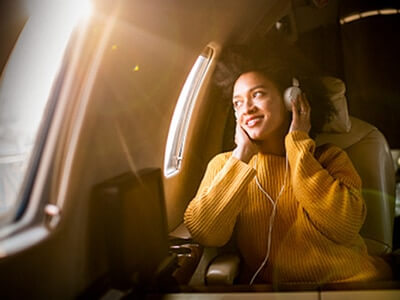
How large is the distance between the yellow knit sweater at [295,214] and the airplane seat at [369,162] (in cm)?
5

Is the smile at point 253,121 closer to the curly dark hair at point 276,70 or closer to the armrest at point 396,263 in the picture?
the curly dark hair at point 276,70

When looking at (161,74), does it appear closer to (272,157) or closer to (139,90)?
(139,90)

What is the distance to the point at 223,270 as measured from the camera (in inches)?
39.3

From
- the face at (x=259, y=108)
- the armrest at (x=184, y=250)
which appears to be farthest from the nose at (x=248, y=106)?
the armrest at (x=184, y=250)

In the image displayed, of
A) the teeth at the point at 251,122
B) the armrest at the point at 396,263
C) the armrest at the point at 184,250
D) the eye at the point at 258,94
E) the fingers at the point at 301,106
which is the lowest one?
the armrest at the point at 396,263

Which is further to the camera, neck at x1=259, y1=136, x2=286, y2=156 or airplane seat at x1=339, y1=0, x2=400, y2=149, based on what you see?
airplane seat at x1=339, y1=0, x2=400, y2=149

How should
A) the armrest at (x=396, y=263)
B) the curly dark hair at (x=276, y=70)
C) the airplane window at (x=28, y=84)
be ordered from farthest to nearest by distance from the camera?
the curly dark hair at (x=276, y=70), the armrest at (x=396, y=263), the airplane window at (x=28, y=84)

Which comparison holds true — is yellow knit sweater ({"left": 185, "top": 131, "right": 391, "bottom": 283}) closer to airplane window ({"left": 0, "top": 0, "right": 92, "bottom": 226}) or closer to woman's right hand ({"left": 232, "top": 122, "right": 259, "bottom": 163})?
woman's right hand ({"left": 232, "top": 122, "right": 259, "bottom": 163})

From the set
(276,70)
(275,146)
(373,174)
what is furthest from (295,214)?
(276,70)

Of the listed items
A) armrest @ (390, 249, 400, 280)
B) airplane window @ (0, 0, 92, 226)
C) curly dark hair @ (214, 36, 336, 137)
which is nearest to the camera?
airplane window @ (0, 0, 92, 226)

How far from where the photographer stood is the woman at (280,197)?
0.99 meters

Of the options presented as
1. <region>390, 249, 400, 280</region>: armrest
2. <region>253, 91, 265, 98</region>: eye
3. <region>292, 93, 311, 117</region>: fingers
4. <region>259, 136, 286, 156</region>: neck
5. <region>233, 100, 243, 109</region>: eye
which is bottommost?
<region>390, 249, 400, 280</region>: armrest

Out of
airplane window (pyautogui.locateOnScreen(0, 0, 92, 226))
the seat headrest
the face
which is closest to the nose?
the face

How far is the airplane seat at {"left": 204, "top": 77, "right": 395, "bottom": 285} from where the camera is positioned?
1.07 meters
